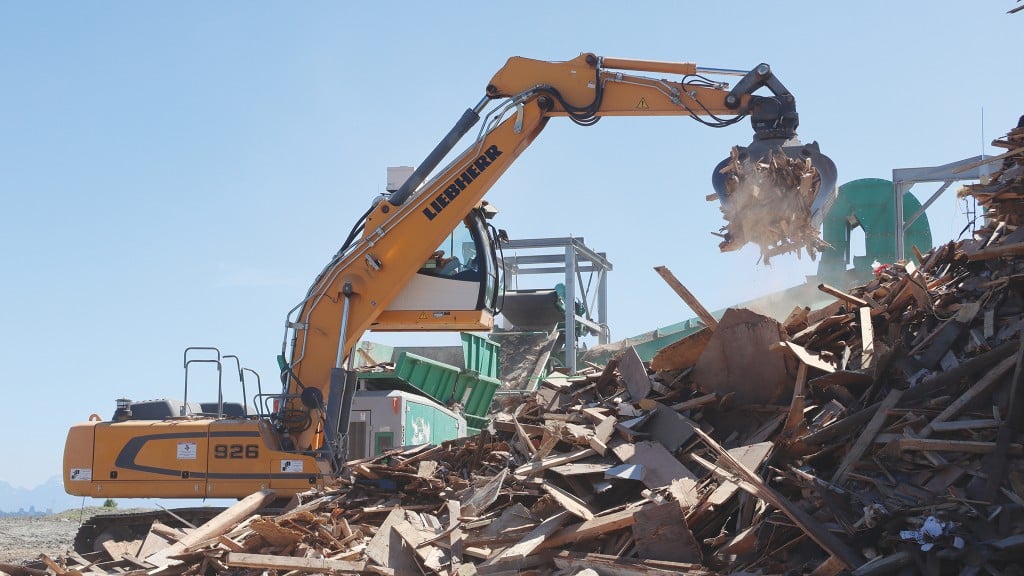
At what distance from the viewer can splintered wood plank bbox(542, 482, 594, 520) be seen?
6941 mm

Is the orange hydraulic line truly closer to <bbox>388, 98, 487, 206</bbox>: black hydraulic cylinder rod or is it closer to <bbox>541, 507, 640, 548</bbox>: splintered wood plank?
<bbox>388, 98, 487, 206</bbox>: black hydraulic cylinder rod

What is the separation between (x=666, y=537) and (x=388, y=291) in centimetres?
538

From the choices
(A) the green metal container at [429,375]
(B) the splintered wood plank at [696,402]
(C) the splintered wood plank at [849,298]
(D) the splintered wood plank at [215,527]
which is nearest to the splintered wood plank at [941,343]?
(C) the splintered wood plank at [849,298]

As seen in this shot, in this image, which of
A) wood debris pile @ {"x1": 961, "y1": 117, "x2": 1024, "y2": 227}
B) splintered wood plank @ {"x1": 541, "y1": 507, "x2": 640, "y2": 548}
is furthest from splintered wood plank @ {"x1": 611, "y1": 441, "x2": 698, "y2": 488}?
wood debris pile @ {"x1": 961, "y1": 117, "x2": 1024, "y2": 227}

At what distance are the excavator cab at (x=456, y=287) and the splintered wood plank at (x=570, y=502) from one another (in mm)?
3866

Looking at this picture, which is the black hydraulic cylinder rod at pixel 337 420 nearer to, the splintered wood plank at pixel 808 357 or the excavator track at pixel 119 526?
the excavator track at pixel 119 526

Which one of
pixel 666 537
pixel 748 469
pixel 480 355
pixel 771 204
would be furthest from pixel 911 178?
pixel 666 537

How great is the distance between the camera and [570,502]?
7098 mm

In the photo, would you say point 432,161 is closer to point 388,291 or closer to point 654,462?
point 388,291

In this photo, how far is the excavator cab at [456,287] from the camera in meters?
11.1

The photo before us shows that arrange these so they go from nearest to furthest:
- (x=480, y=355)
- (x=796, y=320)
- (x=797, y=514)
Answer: (x=797, y=514), (x=796, y=320), (x=480, y=355)

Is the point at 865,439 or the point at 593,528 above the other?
the point at 865,439

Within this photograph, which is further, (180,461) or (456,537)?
(180,461)

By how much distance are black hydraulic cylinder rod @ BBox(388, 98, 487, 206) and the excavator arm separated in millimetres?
10
